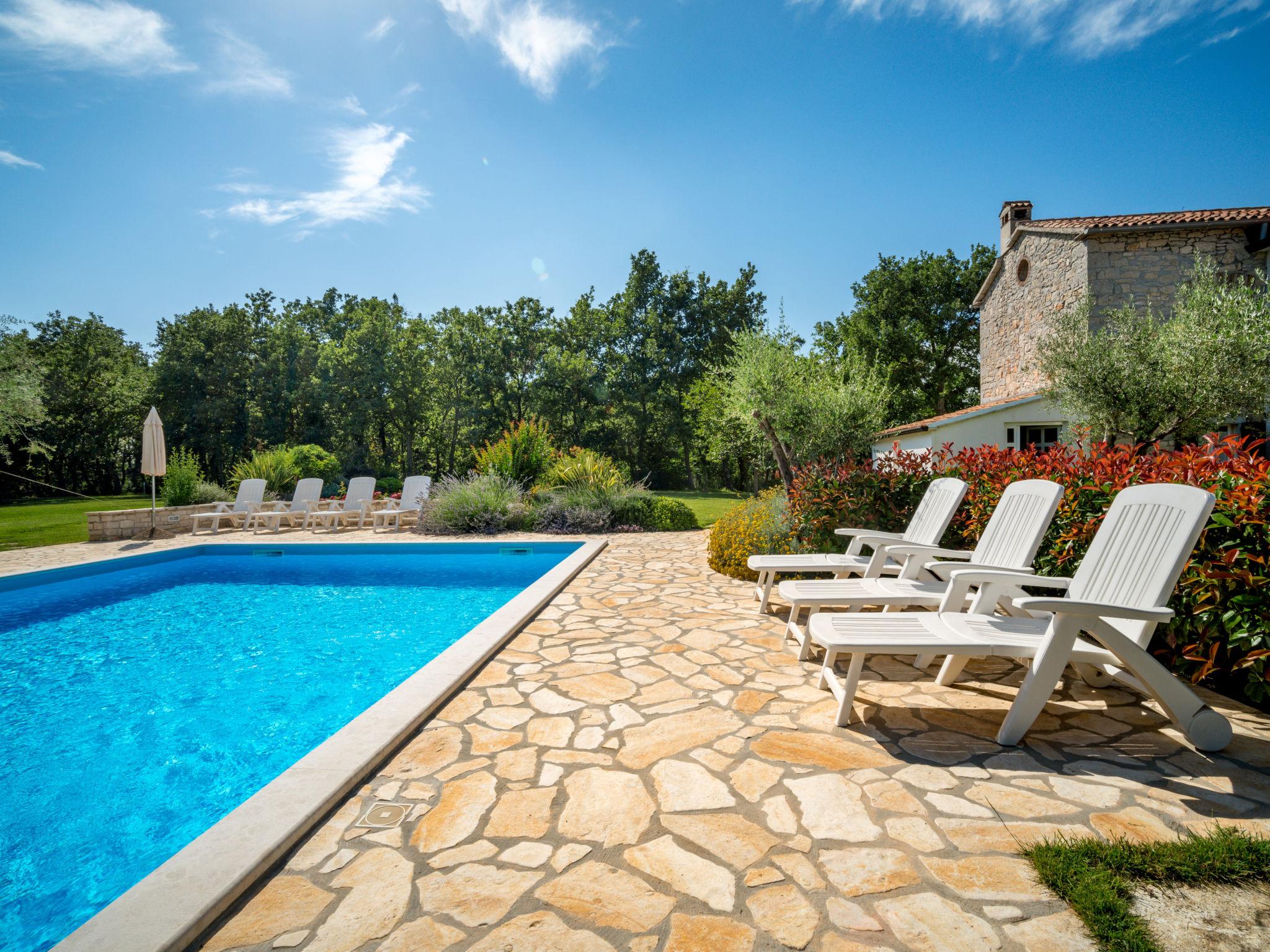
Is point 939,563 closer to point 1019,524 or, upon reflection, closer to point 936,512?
point 936,512

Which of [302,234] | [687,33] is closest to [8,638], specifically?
[687,33]

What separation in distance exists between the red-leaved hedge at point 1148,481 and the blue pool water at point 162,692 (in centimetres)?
450

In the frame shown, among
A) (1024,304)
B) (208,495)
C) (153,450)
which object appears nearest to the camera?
(153,450)

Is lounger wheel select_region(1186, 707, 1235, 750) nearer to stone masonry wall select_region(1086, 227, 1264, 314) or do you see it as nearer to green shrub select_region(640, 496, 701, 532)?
green shrub select_region(640, 496, 701, 532)

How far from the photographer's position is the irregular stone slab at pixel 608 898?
5.78ft

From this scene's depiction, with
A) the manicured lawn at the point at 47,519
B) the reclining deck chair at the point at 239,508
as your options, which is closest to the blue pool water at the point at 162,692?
the reclining deck chair at the point at 239,508

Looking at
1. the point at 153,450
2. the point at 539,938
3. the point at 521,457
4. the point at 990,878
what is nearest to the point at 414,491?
the point at 521,457

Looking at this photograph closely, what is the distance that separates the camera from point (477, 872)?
6.47 ft

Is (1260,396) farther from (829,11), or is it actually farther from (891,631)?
(891,631)

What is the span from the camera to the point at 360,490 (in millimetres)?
14133

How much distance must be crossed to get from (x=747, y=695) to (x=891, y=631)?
956mm

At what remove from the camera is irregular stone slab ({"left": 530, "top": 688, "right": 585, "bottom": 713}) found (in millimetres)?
3363

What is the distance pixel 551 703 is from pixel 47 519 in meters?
20.1

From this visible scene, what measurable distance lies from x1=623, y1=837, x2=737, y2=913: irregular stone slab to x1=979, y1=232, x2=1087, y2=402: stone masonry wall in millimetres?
15953
